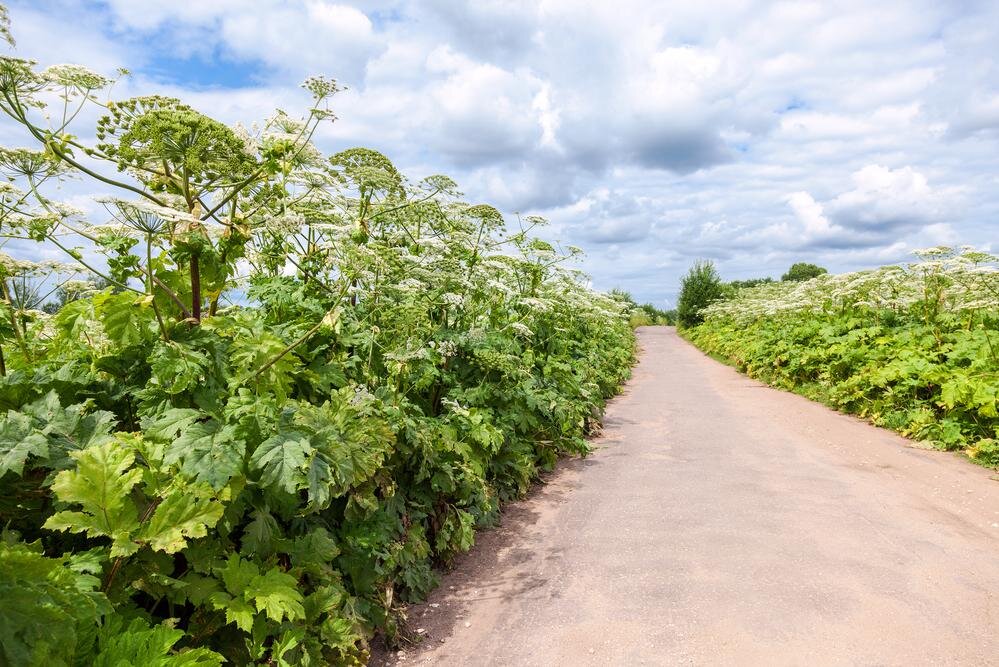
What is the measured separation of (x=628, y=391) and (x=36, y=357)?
38.9ft

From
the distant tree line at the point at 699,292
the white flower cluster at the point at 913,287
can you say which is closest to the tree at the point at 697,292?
the distant tree line at the point at 699,292

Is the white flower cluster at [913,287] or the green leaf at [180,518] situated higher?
the white flower cluster at [913,287]

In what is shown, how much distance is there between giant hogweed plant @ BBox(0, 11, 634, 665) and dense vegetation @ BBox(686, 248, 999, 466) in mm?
7718

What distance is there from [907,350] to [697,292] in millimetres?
31680

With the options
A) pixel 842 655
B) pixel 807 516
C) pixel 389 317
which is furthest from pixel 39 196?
pixel 807 516

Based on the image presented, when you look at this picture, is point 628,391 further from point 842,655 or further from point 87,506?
point 87,506

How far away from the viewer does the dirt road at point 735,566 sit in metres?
3.62

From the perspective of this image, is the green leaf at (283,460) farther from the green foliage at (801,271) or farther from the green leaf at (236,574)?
the green foliage at (801,271)

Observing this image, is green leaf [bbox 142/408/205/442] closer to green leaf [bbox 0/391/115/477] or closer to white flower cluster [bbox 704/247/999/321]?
green leaf [bbox 0/391/115/477]

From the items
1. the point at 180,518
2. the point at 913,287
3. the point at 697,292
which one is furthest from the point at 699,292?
the point at 180,518

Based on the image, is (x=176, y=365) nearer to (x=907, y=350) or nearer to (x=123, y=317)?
(x=123, y=317)

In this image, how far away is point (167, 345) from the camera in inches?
109

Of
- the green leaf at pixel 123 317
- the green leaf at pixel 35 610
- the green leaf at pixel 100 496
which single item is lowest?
the green leaf at pixel 35 610

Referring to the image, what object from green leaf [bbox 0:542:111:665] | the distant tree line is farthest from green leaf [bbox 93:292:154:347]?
the distant tree line
